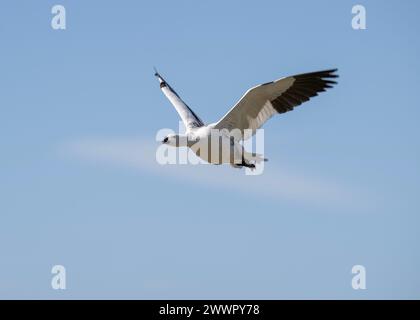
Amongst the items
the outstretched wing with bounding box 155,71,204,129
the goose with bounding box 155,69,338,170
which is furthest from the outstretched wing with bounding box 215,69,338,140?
the outstretched wing with bounding box 155,71,204,129

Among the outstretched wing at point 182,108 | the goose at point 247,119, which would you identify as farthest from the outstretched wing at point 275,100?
the outstretched wing at point 182,108

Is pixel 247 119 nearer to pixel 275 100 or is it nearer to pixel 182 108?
pixel 275 100

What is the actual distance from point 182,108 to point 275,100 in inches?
173

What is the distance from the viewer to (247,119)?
24047mm

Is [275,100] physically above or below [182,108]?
below

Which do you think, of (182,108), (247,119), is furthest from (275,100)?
(182,108)

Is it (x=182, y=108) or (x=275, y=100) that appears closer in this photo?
(x=275, y=100)

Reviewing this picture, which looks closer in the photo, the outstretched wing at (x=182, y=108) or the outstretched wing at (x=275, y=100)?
the outstretched wing at (x=275, y=100)

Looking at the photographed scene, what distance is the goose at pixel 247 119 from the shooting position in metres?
23.6

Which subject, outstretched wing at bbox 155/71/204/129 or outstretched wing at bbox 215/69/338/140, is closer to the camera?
outstretched wing at bbox 215/69/338/140

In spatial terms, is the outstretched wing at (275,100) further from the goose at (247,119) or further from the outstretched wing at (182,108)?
the outstretched wing at (182,108)

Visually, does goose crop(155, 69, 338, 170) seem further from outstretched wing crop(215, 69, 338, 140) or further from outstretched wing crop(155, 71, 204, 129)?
outstretched wing crop(155, 71, 204, 129)

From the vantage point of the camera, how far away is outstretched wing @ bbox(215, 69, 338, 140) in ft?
77.6
